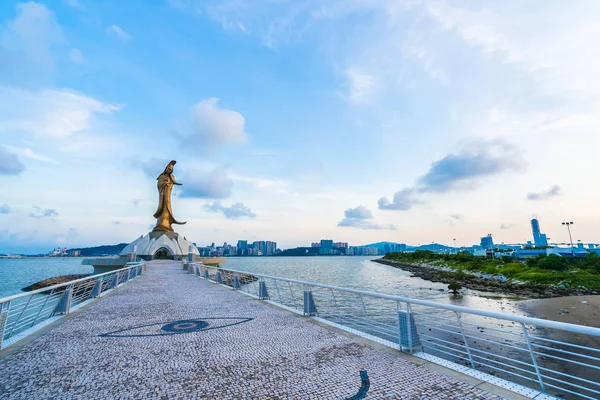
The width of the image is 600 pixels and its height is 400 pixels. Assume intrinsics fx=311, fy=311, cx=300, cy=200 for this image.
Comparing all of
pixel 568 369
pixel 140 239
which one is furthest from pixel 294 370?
pixel 140 239

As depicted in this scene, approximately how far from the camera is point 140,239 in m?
52.2

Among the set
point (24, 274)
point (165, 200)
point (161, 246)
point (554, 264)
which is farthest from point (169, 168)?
point (554, 264)

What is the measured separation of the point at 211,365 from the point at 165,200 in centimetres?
5421

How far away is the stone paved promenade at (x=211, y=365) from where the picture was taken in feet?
13.0

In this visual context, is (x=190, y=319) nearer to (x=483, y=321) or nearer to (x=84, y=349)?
(x=84, y=349)

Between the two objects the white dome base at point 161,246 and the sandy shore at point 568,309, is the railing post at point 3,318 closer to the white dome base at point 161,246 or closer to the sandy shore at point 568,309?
the sandy shore at point 568,309

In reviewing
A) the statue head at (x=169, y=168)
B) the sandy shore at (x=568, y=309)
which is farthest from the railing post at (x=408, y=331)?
the statue head at (x=169, y=168)

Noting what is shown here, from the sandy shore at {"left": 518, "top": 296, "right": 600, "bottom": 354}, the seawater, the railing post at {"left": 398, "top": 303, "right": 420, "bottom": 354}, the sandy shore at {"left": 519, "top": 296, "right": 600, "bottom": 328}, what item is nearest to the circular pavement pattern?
the railing post at {"left": 398, "top": 303, "right": 420, "bottom": 354}

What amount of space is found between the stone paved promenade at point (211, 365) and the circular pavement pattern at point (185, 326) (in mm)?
98

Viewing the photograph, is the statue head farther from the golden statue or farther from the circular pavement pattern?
the circular pavement pattern

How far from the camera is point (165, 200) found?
54.3 m

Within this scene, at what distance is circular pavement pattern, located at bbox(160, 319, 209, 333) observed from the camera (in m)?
7.02

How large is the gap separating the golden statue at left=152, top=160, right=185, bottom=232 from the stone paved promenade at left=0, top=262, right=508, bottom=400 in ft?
162

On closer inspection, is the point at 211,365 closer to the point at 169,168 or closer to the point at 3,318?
the point at 3,318
